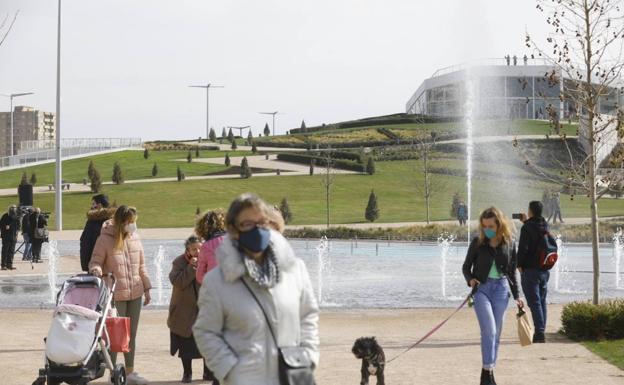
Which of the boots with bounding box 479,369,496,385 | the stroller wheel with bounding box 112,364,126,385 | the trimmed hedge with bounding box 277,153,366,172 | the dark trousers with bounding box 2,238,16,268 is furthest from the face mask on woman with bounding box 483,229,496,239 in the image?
the trimmed hedge with bounding box 277,153,366,172

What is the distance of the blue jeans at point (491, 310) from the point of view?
9.65 metres

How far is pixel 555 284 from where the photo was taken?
23.6 meters

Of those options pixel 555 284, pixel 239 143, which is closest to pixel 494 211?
pixel 555 284

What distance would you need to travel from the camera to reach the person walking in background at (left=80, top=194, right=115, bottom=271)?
11.0 m

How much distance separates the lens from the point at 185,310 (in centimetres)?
1040

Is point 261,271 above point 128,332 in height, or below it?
above

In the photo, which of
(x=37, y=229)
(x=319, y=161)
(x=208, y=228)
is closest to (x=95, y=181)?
(x=319, y=161)

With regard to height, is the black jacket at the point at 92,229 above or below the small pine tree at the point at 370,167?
below

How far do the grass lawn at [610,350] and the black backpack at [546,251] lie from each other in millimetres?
1022

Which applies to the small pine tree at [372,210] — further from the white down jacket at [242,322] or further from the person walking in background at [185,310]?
the white down jacket at [242,322]

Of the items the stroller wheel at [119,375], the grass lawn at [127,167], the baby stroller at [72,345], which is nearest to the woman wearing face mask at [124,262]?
the stroller wheel at [119,375]

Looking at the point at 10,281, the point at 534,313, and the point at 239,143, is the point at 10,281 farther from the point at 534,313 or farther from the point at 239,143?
the point at 239,143

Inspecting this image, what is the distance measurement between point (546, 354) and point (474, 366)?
1.18 metres

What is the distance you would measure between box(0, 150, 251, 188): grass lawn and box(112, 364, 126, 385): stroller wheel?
75885 millimetres
